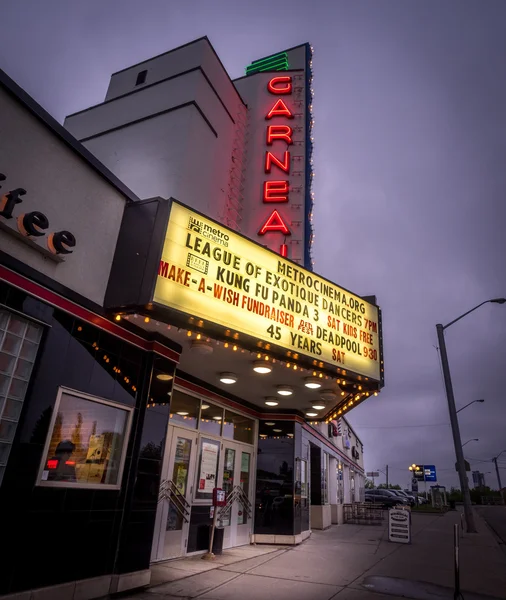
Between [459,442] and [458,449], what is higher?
[459,442]

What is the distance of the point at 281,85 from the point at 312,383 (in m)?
12.2

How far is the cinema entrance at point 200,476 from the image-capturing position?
31.8 feet

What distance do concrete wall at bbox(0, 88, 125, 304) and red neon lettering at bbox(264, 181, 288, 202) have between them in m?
7.14

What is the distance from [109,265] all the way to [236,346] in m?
2.58

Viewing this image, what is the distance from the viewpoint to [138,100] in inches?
604

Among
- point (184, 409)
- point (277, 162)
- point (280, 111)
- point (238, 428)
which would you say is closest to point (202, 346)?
point (184, 409)

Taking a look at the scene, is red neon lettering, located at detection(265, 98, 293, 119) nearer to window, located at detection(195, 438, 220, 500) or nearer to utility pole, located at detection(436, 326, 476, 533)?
utility pole, located at detection(436, 326, 476, 533)

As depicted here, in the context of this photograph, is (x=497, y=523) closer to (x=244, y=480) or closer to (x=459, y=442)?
(x=459, y=442)

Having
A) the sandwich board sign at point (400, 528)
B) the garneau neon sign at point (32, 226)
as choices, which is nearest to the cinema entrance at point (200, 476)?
the sandwich board sign at point (400, 528)

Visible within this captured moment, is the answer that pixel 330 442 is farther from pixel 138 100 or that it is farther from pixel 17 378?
pixel 17 378

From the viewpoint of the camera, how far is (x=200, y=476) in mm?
10914

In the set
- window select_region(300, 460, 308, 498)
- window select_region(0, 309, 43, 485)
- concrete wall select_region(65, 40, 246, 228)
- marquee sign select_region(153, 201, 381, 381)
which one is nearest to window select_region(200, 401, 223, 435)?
marquee sign select_region(153, 201, 381, 381)

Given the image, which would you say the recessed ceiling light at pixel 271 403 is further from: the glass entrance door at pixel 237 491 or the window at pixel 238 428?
the glass entrance door at pixel 237 491

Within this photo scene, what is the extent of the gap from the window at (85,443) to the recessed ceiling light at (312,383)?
4.37 meters
